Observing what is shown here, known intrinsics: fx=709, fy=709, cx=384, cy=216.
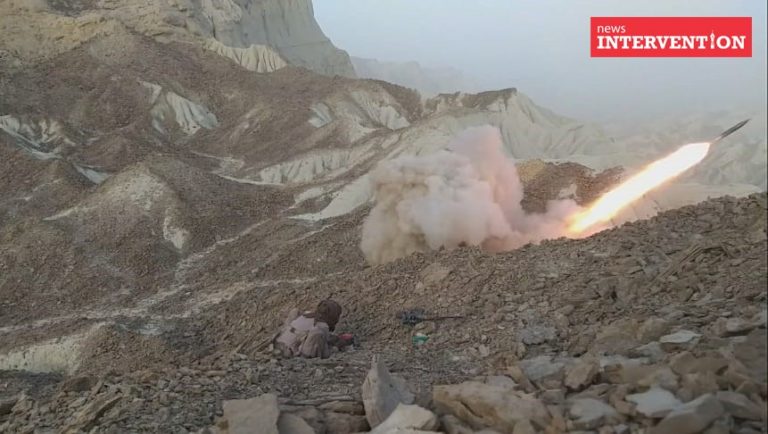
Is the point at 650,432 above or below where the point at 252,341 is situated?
above

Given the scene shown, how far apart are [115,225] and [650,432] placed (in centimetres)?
1773

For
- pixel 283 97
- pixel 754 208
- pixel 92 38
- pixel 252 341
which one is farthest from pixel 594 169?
pixel 92 38

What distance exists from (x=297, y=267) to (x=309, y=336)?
702 cm

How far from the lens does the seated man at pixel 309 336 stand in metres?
8.53

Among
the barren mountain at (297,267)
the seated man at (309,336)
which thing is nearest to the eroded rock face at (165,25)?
the barren mountain at (297,267)

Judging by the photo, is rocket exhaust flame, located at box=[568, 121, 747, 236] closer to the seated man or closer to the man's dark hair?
the man's dark hair

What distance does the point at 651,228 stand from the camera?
10.5 meters

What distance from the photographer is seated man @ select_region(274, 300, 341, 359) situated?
8531 millimetres

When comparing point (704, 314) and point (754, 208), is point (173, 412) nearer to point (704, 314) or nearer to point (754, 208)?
point (704, 314)

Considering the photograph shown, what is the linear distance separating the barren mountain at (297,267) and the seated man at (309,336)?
350mm

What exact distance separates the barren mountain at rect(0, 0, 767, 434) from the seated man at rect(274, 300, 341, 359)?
1.15 ft

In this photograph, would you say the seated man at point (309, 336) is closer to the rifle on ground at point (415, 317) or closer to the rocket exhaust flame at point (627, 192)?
the rifle on ground at point (415, 317)

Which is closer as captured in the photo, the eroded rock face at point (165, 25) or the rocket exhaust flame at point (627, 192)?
the rocket exhaust flame at point (627, 192)

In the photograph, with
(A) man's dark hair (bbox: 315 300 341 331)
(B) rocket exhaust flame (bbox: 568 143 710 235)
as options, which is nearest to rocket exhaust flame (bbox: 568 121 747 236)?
(B) rocket exhaust flame (bbox: 568 143 710 235)
